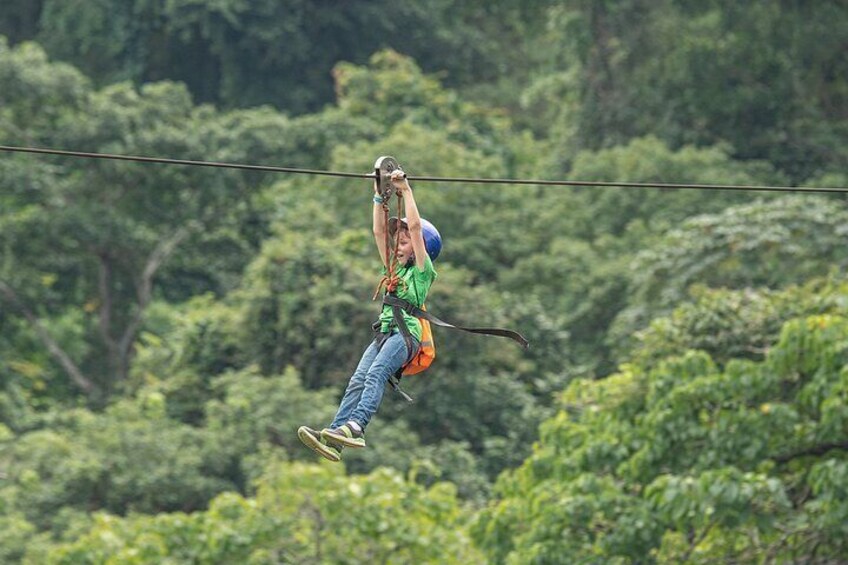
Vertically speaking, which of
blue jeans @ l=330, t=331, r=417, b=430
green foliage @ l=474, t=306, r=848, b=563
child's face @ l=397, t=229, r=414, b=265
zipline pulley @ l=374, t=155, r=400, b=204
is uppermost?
zipline pulley @ l=374, t=155, r=400, b=204

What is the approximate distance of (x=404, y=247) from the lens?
734 cm

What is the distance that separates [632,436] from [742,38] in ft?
50.2

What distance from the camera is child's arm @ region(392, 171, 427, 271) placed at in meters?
6.94

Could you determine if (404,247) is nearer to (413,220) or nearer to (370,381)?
(413,220)

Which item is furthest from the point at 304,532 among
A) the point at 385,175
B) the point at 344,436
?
the point at 385,175

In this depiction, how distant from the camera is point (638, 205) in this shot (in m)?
24.9

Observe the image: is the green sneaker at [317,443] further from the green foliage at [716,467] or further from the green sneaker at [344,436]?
the green foliage at [716,467]

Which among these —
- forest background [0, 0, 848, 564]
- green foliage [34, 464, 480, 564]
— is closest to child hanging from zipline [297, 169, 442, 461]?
forest background [0, 0, 848, 564]

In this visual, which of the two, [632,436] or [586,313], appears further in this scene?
[586,313]

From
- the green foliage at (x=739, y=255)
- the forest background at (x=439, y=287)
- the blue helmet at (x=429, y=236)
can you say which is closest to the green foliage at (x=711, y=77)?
the forest background at (x=439, y=287)

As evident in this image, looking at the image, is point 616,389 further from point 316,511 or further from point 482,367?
point 482,367

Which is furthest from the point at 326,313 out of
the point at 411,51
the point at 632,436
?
the point at 411,51

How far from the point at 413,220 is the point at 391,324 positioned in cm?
53

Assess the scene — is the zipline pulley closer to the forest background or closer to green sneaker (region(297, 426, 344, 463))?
green sneaker (region(297, 426, 344, 463))
